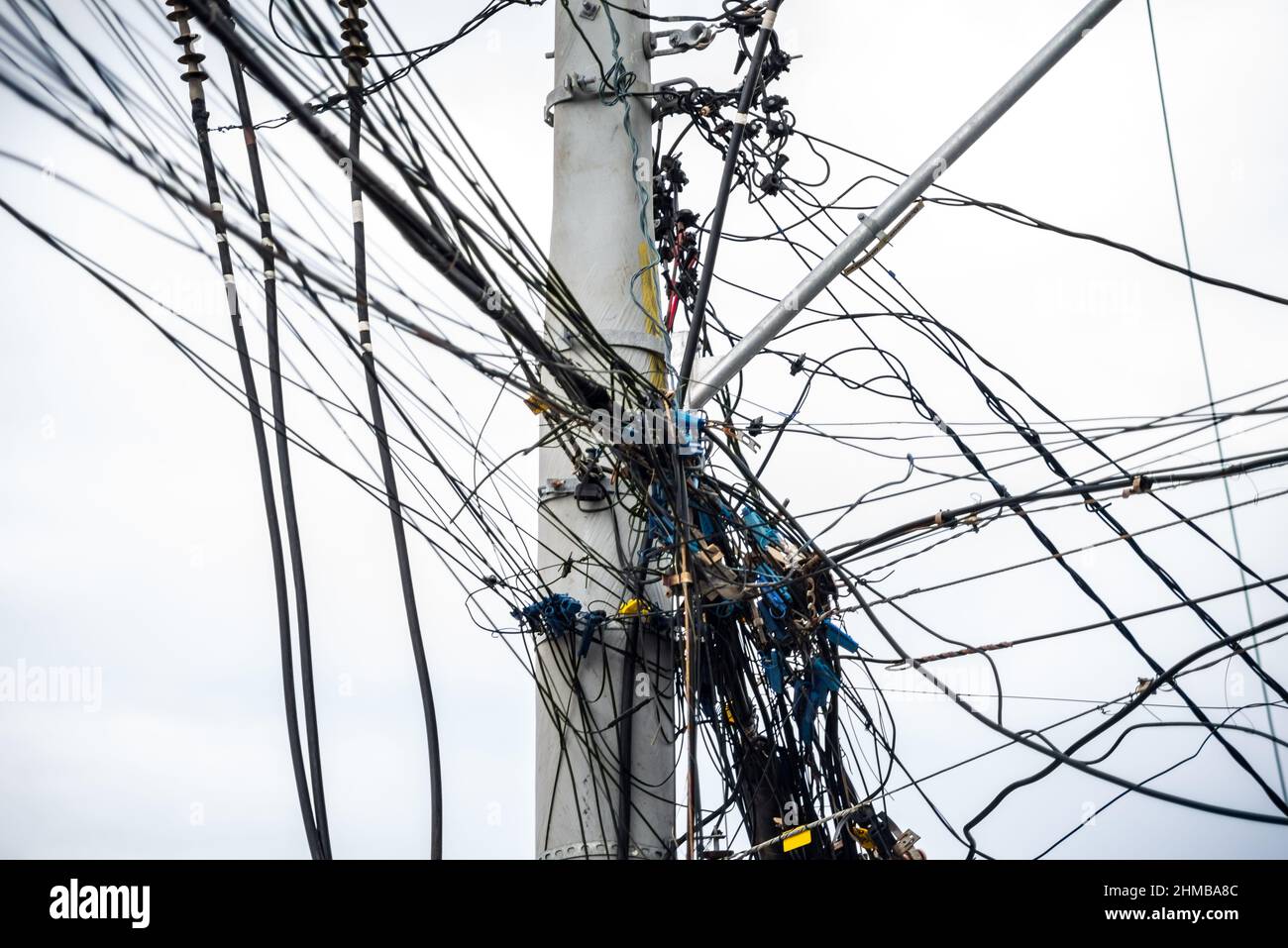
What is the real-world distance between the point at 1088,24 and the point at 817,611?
2.47 metres

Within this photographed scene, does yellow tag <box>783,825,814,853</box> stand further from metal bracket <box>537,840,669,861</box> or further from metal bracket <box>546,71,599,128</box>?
metal bracket <box>546,71,599,128</box>

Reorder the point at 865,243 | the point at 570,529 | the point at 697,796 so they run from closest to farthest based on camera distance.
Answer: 1. the point at 697,796
2. the point at 865,243
3. the point at 570,529

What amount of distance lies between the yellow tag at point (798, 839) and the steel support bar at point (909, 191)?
1.79 metres

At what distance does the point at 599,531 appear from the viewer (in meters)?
5.38

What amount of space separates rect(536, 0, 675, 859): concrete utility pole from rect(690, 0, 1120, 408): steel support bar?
0.58 metres

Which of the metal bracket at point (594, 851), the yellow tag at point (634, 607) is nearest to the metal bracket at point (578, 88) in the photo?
the yellow tag at point (634, 607)

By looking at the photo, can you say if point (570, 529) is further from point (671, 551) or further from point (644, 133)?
point (644, 133)

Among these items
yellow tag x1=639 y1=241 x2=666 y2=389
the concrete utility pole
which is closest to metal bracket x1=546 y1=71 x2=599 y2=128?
the concrete utility pole

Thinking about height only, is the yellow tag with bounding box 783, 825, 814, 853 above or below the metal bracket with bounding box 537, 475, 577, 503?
below

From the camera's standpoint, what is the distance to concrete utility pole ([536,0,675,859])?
507 centimetres

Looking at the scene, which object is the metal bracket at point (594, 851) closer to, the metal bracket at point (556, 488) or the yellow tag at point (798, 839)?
the yellow tag at point (798, 839)
